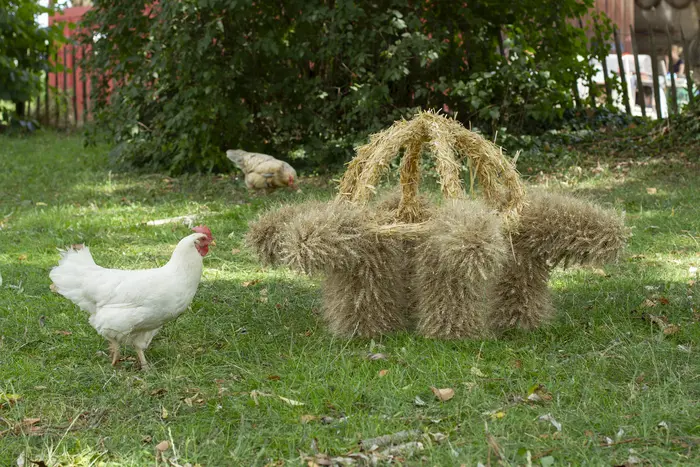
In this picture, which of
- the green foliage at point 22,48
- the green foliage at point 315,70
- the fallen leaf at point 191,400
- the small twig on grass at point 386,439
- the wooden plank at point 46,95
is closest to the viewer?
the small twig on grass at point 386,439

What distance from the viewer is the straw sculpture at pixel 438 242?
3.90 m

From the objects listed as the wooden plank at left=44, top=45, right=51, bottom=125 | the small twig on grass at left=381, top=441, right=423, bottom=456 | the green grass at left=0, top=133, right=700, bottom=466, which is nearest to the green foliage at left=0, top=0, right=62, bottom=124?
the wooden plank at left=44, top=45, right=51, bottom=125

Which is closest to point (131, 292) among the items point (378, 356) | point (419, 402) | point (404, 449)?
point (378, 356)

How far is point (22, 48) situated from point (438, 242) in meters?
12.6

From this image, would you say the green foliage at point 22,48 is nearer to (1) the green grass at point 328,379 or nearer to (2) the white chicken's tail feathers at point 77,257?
(1) the green grass at point 328,379

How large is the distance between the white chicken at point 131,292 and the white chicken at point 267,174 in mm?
4490

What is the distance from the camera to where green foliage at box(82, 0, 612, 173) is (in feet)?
30.5

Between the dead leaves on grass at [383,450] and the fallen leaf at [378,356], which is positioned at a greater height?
the fallen leaf at [378,356]

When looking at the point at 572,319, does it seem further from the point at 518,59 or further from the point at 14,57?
the point at 14,57

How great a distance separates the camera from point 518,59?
952 centimetres

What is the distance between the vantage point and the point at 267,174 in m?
8.52

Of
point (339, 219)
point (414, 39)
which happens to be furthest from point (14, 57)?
point (339, 219)

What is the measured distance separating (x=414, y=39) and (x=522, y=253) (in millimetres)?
5303

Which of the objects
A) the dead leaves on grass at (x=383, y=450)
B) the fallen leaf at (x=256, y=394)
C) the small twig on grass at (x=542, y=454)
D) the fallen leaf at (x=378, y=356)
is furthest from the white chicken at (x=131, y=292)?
the small twig on grass at (x=542, y=454)
